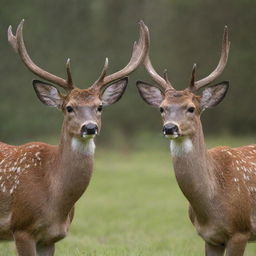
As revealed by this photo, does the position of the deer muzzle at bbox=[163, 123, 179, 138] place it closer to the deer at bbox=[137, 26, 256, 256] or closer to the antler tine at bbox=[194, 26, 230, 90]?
the deer at bbox=[137, 26, 256, 256]

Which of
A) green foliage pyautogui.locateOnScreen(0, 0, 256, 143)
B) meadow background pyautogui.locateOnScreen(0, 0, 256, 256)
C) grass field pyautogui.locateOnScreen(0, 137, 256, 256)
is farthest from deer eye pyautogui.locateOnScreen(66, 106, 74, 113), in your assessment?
green foliage pyautogui.locateOnScreen(0, 0, 256, 143)

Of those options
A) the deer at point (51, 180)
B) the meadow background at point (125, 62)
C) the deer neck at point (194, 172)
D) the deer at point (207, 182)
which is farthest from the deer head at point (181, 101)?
the meadow background at point (125, 62)

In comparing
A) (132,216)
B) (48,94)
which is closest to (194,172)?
(48,94)

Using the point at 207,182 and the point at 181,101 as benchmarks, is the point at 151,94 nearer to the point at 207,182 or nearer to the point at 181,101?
the point at 181,101

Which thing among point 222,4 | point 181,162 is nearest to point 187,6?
point 222,4

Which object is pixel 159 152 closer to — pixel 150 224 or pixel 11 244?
pixel 150 224

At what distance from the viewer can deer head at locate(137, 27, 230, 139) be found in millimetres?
7762

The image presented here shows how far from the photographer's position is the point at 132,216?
14055 mm

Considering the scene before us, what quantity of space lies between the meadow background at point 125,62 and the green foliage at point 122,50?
3 cm

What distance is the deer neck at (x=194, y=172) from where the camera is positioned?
7785mm

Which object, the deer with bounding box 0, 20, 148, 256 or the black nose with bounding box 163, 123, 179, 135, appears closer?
the black nose with bounding box 163, 123, 179, 135

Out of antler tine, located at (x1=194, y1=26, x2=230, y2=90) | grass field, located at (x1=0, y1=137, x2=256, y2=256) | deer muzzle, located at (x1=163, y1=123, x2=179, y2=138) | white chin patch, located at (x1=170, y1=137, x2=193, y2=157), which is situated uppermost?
antler tine, located at (x1=194, y1=26, x2=230, y2=90)

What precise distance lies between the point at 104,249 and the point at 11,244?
59.3 inches

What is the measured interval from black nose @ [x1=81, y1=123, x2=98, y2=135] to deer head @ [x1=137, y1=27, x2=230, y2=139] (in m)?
0.66
